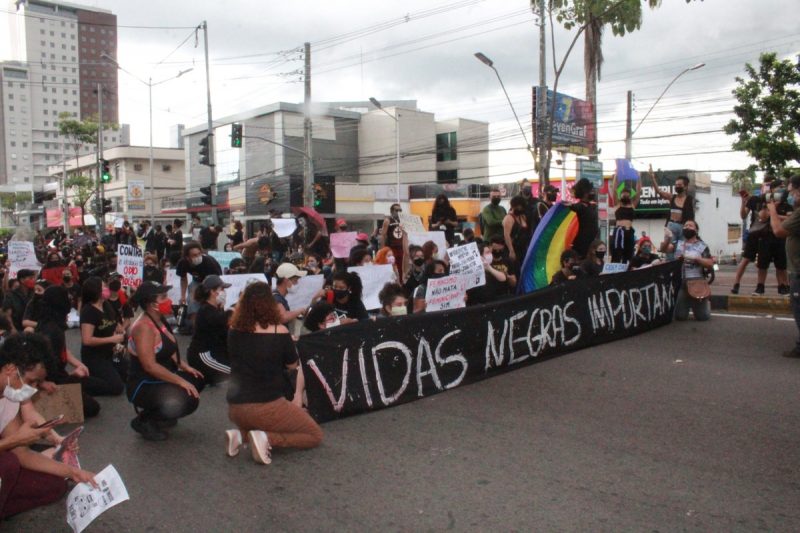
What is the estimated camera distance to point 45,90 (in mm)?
136375

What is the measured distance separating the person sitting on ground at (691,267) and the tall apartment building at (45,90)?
137m

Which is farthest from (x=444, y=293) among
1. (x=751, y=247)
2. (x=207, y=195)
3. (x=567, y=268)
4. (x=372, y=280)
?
(x=207, y=195)

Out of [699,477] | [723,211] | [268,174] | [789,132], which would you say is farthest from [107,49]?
[699,477]

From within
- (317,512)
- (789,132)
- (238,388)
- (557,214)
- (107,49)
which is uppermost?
(107,49)

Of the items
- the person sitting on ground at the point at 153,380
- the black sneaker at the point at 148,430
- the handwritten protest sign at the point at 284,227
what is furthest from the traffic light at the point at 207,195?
the black sneaker at the point at 148,430

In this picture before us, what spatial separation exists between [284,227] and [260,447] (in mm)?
9577

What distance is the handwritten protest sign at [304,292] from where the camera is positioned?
30.0ft

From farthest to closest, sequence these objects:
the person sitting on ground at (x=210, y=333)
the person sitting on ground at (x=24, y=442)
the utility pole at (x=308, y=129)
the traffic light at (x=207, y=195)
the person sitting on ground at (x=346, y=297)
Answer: the utility pole at (x=308, y=129) → the traffic light at (x=207, y=195) → the person sitting on ground at (x=346, y=297) → the person sitting on ground at (x=210, y=333) → the person sitting on ground at (x=24, y=442)

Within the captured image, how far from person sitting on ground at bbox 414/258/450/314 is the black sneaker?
A: 391cm

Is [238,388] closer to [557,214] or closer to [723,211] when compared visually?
[557,214]

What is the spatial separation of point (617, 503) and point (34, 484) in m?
3.52

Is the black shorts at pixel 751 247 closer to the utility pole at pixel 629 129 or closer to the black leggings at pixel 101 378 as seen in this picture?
the black leggings at pixel 101 378

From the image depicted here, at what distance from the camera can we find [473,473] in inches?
191

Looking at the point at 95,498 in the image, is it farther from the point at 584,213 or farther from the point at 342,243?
the point at 342,243
